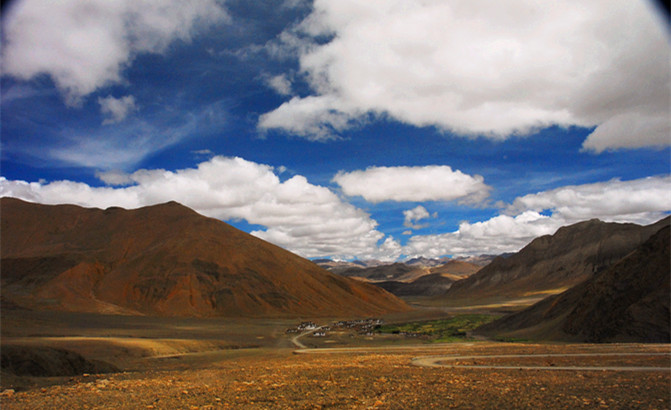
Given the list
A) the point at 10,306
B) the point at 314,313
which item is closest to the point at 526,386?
the point at 10,306

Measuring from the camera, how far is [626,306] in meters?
42.0

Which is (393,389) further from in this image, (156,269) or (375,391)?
(156,269)

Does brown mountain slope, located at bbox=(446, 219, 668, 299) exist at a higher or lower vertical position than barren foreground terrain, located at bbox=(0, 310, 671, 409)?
higher

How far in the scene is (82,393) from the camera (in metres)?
14.7

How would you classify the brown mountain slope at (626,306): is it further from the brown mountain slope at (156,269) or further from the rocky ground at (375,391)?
the brown mountain slope at (156,269)

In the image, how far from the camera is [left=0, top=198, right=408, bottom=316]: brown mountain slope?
309ft

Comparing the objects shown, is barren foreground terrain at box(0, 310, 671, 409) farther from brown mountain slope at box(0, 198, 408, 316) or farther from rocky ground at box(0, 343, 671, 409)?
brown mountain slope at box(0, 198, 408, 316)

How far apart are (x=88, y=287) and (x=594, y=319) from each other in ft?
305

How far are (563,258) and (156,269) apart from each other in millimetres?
144455

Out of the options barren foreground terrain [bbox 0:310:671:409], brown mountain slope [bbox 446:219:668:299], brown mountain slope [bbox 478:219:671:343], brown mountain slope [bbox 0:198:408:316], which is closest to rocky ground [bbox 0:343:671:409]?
barren foreground terrain [bbox 0:310:671:409]

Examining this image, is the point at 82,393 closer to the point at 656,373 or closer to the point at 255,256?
the point at 656,373

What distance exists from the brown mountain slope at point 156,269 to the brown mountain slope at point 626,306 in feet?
210

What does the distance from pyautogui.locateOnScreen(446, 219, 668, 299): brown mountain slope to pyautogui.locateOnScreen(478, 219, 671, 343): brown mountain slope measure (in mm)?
104691

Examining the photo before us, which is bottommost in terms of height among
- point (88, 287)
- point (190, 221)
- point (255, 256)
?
point (88, 287)
